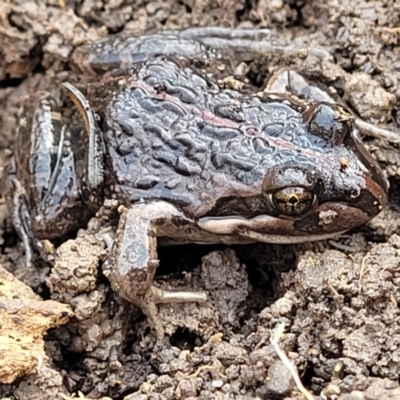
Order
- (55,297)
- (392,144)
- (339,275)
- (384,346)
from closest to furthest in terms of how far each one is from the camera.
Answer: (384,346) < (339,275) < (55,297) < (392,144)

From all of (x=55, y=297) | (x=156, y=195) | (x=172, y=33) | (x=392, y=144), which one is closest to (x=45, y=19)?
(x=172, y=33)

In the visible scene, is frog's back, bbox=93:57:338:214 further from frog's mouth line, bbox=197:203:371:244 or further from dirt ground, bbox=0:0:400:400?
dirt ground, bbox=0:0:400:400

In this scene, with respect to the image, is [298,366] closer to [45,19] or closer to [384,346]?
[384,346]

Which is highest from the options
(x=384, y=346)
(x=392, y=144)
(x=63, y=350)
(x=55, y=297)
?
(x=392, y=144)

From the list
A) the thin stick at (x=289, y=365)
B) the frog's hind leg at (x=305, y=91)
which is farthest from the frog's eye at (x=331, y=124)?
the thin stick at (x=289, y=365)

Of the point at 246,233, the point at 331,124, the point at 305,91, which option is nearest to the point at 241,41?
the point at 305,91

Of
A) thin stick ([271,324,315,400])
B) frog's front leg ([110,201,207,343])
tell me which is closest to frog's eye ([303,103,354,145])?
frog's front leg ([110,201,207,343])

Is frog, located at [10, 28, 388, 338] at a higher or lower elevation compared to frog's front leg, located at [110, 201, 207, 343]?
higher
